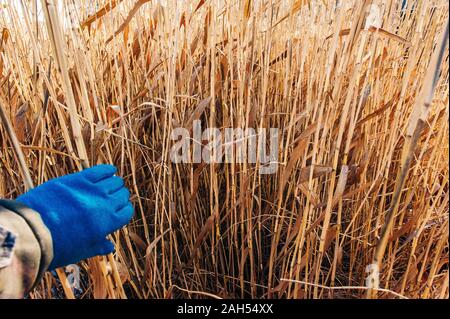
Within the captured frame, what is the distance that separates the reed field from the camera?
0.70 m

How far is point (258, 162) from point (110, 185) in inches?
11.2

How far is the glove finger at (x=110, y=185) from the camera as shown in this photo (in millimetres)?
624

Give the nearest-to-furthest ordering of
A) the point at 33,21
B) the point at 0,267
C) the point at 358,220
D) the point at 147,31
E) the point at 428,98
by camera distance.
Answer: the point at 428,98 < the point at 0,267 < the point at 33,21 < the point at 358,220 < the point at 147,31

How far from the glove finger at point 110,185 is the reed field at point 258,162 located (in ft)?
0.26

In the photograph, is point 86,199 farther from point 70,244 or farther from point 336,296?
point 336,296

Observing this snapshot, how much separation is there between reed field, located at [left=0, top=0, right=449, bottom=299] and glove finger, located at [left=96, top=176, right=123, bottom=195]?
78mm

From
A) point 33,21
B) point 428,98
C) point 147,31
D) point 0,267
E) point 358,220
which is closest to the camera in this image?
point 428,98

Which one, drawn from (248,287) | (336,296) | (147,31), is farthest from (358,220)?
(147,31)

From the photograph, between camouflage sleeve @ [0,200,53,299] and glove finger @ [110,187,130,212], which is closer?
camouflage sleeve @ [0,200,53,299]

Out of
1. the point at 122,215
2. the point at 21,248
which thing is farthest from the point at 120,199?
the point at 21,248

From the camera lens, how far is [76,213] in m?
0.60

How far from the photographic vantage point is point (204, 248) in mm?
948

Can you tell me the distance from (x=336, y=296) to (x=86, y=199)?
514 millimetres

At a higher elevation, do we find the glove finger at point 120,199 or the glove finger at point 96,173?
the glove finger at point 96,173
